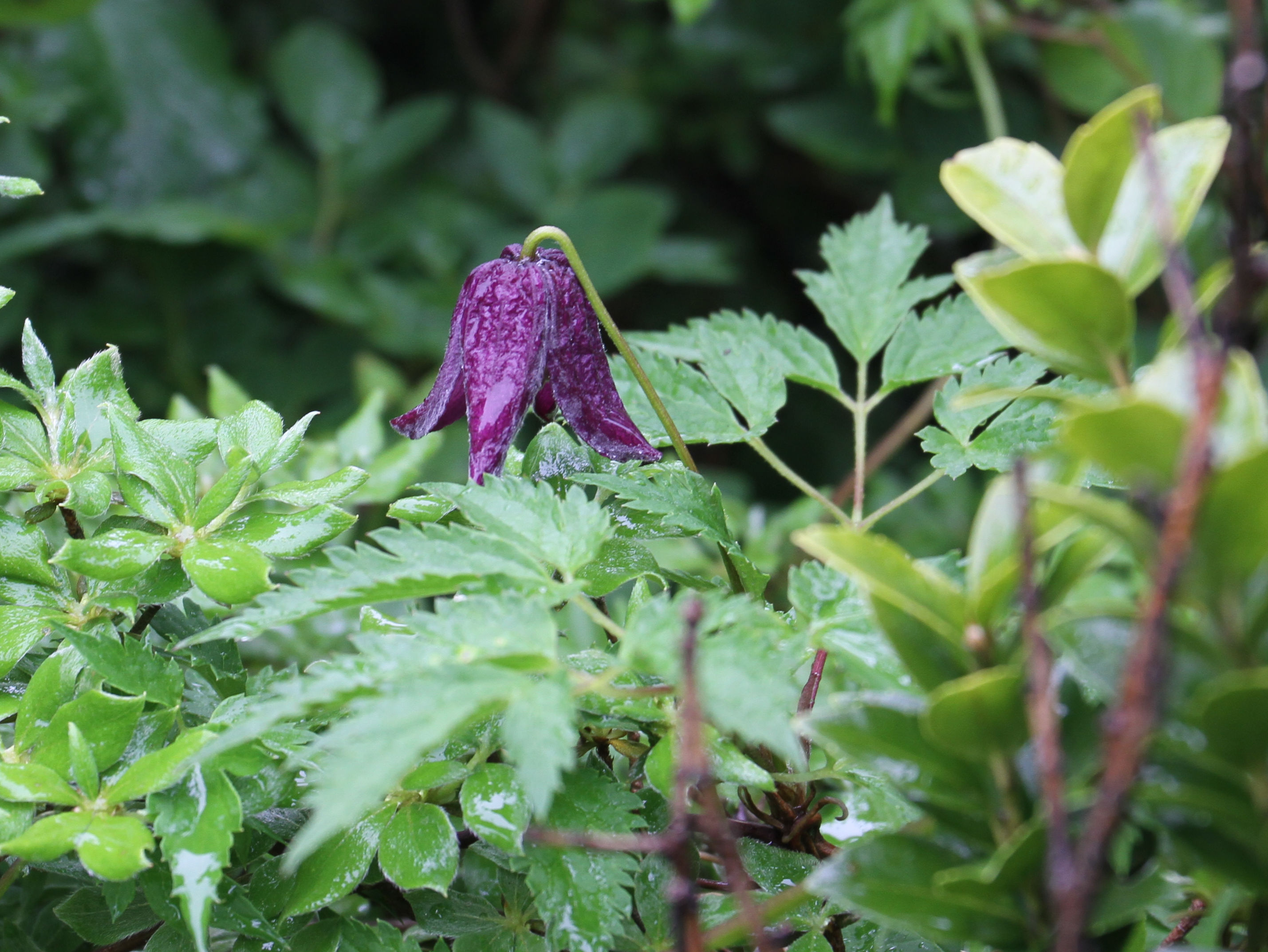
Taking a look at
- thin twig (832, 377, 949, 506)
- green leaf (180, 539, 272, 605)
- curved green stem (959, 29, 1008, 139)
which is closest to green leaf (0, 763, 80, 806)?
green leaf (180, 539, 272, 605)

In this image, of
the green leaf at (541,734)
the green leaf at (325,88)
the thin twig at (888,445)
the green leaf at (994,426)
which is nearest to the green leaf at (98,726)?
the green leaf at (541,734)

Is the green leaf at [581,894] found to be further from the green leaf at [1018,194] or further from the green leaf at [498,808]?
the green leaf at [1018,194]

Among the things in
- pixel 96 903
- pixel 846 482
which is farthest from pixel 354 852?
pixel 846 482

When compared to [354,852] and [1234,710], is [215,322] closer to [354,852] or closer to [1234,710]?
[354,852]

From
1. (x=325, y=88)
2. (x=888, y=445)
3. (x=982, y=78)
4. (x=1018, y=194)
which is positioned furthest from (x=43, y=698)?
(x=325, y=88)

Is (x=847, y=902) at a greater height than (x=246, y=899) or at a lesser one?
greater

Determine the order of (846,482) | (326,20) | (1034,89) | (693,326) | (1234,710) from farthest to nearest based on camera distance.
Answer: (326,20)
(1034,89)
(846,482)
(693,326)
(1234,710)

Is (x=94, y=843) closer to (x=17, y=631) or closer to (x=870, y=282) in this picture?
(x=17, y=631)
